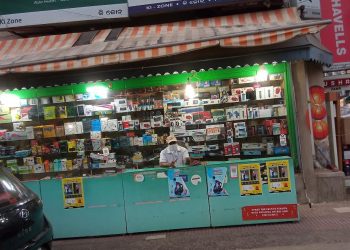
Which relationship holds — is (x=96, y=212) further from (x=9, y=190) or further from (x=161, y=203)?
(x=9, y=190)

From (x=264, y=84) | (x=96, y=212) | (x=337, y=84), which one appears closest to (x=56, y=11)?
(x=96, y=212)

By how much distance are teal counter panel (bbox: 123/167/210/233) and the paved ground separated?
16 cm

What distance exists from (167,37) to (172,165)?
252 centimetres

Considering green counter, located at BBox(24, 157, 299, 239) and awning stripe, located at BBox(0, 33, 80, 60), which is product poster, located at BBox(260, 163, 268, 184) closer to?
green counter, located at BBox(24, 157, 299, 239)

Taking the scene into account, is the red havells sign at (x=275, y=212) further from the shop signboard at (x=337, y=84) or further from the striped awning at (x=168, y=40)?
the shop signboard at (x=337, y=84)

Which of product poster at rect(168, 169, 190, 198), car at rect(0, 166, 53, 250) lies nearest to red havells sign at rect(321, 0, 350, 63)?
product poster at rect(168, 169, 190, 198)

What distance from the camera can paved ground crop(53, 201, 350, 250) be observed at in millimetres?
6523

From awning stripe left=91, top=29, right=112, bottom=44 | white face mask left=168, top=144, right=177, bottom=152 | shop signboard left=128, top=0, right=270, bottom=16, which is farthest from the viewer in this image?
shop signboard left=128, top=0, right=270, bottom=16

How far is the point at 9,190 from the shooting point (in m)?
4.69

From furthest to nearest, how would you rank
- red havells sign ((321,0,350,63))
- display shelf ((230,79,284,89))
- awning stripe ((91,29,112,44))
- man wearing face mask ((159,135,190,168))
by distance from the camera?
1. red havells sign ((321,0,350,63))
2. display shelf ((230,79,284,89))
3. awning stripe ((91,29,112,44))
4. man wearing face mask ((159,135,190,168))

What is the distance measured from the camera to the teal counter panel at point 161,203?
7.64 metres

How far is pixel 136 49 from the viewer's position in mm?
7730

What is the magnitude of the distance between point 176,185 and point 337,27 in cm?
614

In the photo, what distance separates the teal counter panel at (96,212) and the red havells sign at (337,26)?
256 inches
